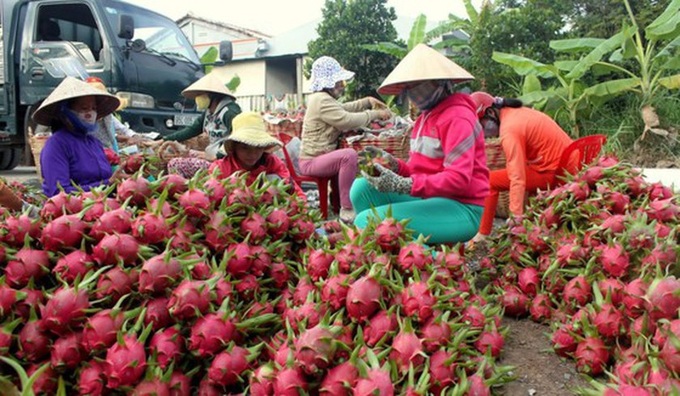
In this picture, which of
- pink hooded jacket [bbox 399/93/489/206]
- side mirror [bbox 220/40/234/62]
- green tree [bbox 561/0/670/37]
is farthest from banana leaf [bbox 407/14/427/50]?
pink hooded jacket [bbox 399/93/489/206]

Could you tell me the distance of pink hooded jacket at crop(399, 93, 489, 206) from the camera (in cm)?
A: 276

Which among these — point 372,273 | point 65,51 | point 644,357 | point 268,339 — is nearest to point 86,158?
point 268,339

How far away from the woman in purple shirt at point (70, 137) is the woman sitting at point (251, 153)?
2.59ft

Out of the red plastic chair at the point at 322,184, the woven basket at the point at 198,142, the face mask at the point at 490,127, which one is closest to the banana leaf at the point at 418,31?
the woven basket at the point at 198,142

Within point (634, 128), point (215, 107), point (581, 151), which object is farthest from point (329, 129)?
point (634, 128)

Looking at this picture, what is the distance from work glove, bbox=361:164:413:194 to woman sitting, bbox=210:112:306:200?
1.87 feet

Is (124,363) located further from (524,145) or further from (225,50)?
(225,50)

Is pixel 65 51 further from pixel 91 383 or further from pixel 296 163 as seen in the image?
pixel 91 383

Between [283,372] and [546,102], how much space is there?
21.0 feet

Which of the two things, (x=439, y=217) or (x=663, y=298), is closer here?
(x=663, y=298)

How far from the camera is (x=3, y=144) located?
9.30 m

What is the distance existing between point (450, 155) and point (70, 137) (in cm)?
231

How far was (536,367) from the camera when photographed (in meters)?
1.81

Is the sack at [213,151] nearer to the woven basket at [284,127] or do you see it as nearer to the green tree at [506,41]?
the woven basket at [284,127]
